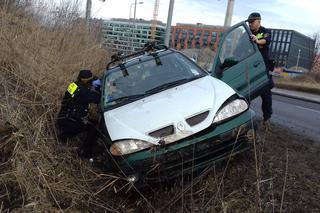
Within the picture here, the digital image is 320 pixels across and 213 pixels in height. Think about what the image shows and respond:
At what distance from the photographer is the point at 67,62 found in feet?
23.9

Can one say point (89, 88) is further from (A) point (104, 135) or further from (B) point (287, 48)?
(B) point (287, 48)

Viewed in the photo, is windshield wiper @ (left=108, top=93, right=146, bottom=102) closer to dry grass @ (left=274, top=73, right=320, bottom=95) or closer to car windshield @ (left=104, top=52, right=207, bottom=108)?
car windshield @ (left=104, top=52, right=207, bottom=108)

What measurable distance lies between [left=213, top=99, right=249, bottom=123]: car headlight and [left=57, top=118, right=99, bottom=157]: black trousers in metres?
1.69

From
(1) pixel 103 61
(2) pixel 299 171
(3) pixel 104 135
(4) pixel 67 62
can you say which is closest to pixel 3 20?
(4) pixel 67 62

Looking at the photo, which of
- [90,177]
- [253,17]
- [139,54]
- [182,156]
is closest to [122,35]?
[139,54]

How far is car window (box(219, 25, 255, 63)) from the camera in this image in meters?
5.51

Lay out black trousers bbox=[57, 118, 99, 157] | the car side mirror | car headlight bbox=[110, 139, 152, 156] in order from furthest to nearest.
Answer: the car side mirror → black trousers bbox=[57, 118, 99, 157] → car headlight bbox=[110, 139, 152, 156]

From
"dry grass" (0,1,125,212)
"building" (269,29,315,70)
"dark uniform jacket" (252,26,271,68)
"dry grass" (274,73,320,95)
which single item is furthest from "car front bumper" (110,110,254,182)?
"building" (269,29,315,70)

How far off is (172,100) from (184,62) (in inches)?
49.0

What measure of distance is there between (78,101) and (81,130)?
402 millimetres

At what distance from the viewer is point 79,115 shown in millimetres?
4750

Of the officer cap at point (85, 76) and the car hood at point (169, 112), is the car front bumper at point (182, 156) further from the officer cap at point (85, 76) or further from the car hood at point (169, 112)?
the officer cap at point (85, 76)

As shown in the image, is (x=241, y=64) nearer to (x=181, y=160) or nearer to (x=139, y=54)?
(x=139, y=54)

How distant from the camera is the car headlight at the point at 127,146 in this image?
365 cm
